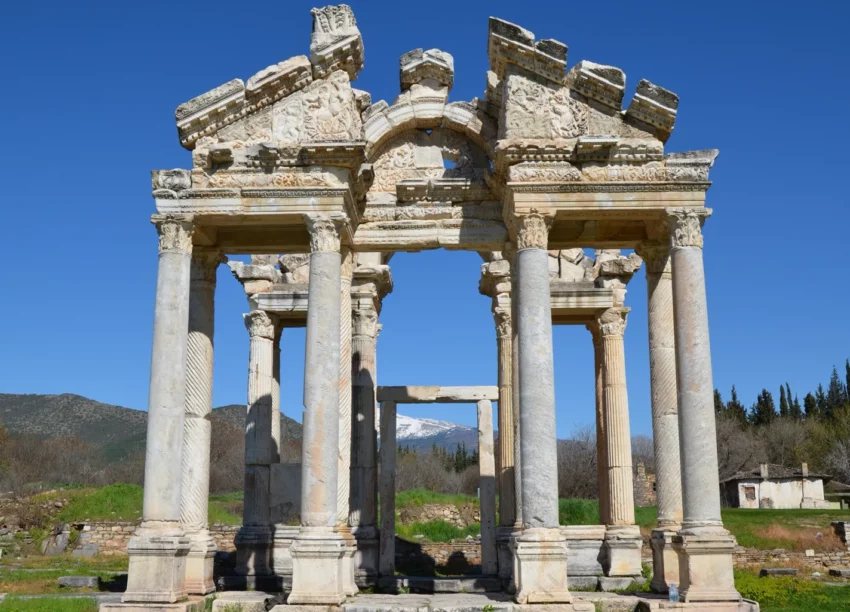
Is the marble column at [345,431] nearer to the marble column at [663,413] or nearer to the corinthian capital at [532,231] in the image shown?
the corinthian capital at [532,231]

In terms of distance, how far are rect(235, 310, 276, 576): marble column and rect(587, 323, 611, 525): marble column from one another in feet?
31.1

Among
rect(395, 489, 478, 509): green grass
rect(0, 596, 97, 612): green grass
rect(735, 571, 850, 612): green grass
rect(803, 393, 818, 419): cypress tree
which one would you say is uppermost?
rect(803, 393, 818, 419): cypress tree

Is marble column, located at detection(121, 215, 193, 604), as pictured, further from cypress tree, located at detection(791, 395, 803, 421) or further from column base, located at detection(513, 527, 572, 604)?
→ cypress tree, located at detection(791, 395, 803, 421)

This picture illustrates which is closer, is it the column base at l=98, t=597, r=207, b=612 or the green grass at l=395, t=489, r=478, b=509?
the column base at l=98, t=597, r=207, b=612

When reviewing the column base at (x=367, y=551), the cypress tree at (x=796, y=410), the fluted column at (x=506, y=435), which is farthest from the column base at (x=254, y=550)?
the cypress tree at (x=796, y=410)

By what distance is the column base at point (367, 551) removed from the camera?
73.7 feet

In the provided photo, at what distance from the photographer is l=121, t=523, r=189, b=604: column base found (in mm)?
15555

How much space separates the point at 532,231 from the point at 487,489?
10.3 meters

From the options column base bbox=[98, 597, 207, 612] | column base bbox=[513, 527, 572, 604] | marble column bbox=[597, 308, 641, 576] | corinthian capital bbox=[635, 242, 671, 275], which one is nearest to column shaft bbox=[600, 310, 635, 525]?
marble column bbox=[597, 308, 641, 576]

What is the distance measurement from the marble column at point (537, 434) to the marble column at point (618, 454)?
8.15 m

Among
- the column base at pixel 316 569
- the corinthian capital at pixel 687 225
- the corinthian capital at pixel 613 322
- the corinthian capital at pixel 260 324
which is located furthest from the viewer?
the corinthian capital at pixel 260 324

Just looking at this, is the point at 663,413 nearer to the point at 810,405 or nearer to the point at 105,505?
the point at 105,505

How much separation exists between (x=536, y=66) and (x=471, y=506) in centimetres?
2797

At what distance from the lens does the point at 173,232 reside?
17.3m
